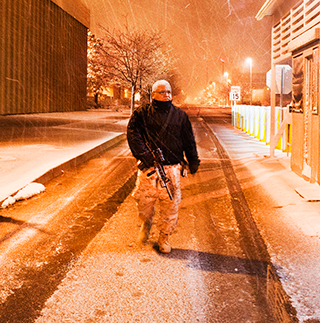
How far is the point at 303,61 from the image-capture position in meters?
8.14

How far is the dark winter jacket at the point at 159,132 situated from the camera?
445 centimetres

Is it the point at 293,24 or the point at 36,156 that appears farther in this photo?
the point at 36,156

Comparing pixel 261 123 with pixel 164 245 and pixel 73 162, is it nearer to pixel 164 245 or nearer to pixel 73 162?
pixel 73 162

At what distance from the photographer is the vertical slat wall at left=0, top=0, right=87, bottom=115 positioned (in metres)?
27.8

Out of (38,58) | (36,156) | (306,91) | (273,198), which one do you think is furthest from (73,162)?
(38,58)

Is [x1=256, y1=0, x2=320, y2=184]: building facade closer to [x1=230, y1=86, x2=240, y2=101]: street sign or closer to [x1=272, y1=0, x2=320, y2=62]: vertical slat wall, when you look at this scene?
[x1=272, y1=0, x2=320, y2=62]: vertical slat wall

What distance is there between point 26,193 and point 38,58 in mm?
27488


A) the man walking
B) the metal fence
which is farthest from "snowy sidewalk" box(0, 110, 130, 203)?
Result: the metal fence

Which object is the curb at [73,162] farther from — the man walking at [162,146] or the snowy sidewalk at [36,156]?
the man walking at [162,146]

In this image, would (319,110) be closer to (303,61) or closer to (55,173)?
(303,61)

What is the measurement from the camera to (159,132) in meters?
4.52

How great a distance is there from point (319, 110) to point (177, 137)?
379 centimetres

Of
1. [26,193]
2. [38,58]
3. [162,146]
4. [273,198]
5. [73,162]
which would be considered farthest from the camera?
[38,58]

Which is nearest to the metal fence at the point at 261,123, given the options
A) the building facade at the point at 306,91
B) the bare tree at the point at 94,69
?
the building facade at the point at 306,91
